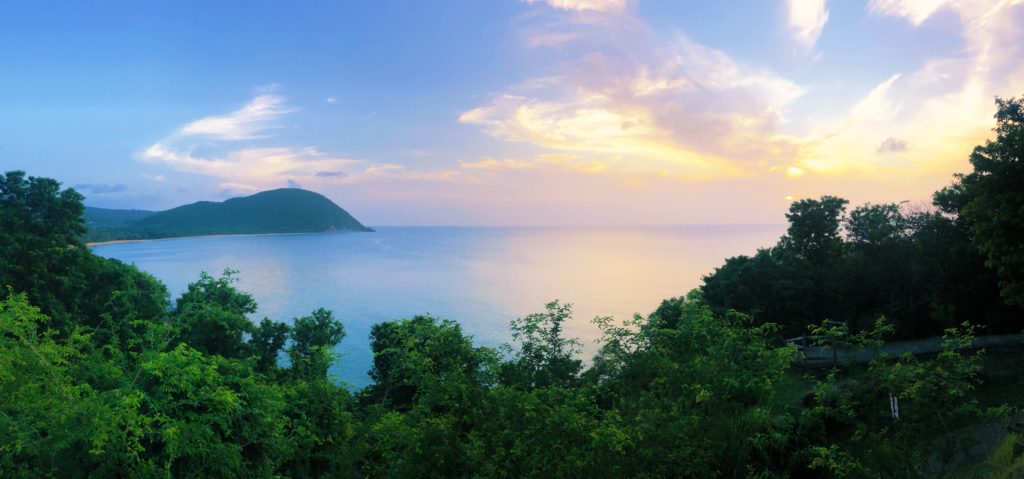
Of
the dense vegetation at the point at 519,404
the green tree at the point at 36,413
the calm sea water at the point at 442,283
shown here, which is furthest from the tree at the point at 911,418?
the calm sea water at the point at 442,283

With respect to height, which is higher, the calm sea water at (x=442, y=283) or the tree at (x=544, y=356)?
the tree at (x=544, y=356)

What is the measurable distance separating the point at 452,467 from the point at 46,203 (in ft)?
78.0

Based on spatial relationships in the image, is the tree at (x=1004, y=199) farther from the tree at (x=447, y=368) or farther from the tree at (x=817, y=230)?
the tree at (x=447, y=368)

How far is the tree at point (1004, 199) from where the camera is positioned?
1479cm

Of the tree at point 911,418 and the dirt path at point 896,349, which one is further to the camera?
the dirt path at point 896,349

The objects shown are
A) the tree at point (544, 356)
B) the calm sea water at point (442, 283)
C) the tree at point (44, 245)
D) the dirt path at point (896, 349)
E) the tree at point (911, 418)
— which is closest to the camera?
the tree at point (911, 418)

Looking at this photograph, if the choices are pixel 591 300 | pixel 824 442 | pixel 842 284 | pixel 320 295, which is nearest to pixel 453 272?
pixel 320 295

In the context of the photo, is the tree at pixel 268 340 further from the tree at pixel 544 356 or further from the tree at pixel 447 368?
the tree at pixel 544 356

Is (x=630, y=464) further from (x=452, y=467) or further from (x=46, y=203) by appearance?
(x=46, y=203)

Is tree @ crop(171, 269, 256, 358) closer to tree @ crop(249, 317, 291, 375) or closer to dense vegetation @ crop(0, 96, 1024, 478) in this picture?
dense vegetation @ crop(0, 96, 1024, 478)

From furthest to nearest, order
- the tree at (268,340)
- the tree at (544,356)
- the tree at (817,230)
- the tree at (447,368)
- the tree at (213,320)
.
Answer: the tree at (817,230) → the tree at (268,340) → the tree at (213,320) → the tree at (544,356) → the tree at (447,368)

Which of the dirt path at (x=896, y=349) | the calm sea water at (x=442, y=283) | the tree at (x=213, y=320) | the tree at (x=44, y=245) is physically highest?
the tree at (x=44, y=245)

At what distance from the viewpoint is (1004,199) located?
14.9 meters

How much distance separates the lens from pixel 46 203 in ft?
69.5
